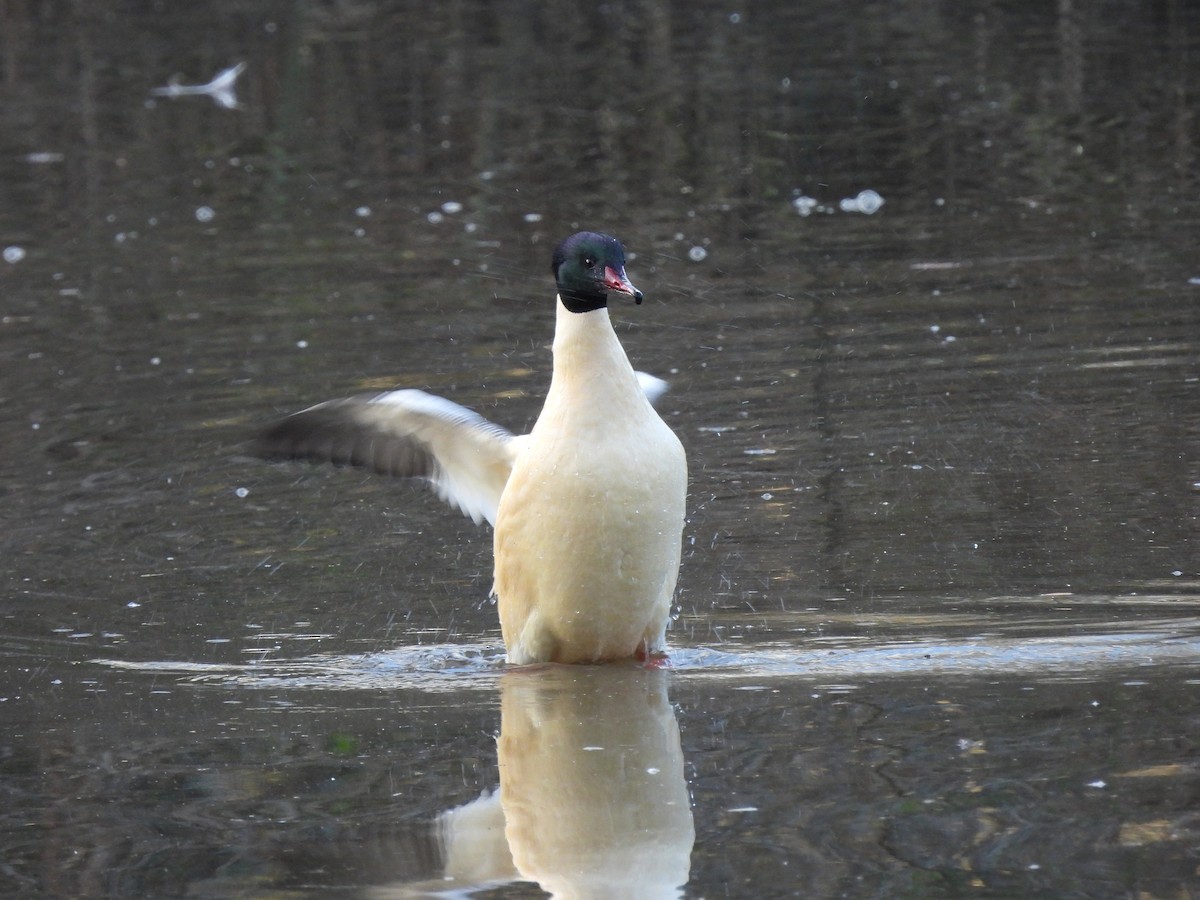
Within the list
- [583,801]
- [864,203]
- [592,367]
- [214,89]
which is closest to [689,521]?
[592,367]

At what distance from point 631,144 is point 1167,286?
7836 millimetres

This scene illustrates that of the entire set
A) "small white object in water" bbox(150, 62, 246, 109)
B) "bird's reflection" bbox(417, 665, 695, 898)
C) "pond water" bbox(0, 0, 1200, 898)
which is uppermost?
"small white object in water" bbox(150, 62, 246, 109)

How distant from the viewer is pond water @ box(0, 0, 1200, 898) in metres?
4.93

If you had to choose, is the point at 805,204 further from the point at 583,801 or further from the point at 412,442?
the point at 583,801

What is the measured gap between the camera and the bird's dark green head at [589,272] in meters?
6.38

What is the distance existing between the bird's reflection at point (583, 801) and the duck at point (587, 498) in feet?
0.71

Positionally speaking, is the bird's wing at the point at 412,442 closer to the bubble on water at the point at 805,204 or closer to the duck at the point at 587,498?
the duck at the point at 587,498

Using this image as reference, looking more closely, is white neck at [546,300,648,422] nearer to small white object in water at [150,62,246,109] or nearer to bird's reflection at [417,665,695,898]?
bird's reflection at [417,665,695,898]

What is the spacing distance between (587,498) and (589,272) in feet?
2.31

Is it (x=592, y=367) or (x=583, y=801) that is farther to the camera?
(x=592, y=367)

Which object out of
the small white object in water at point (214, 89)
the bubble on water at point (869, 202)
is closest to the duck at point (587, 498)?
the bubble on water at point (869, 202)

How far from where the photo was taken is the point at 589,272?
6383mm

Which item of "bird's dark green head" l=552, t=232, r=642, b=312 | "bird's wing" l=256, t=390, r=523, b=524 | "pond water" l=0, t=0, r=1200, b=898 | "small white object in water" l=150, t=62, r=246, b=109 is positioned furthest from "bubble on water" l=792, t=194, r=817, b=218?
"small white object in water" l=150, t=62, r=246, b=109

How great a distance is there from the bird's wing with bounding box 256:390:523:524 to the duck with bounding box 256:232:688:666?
0.6 inches
